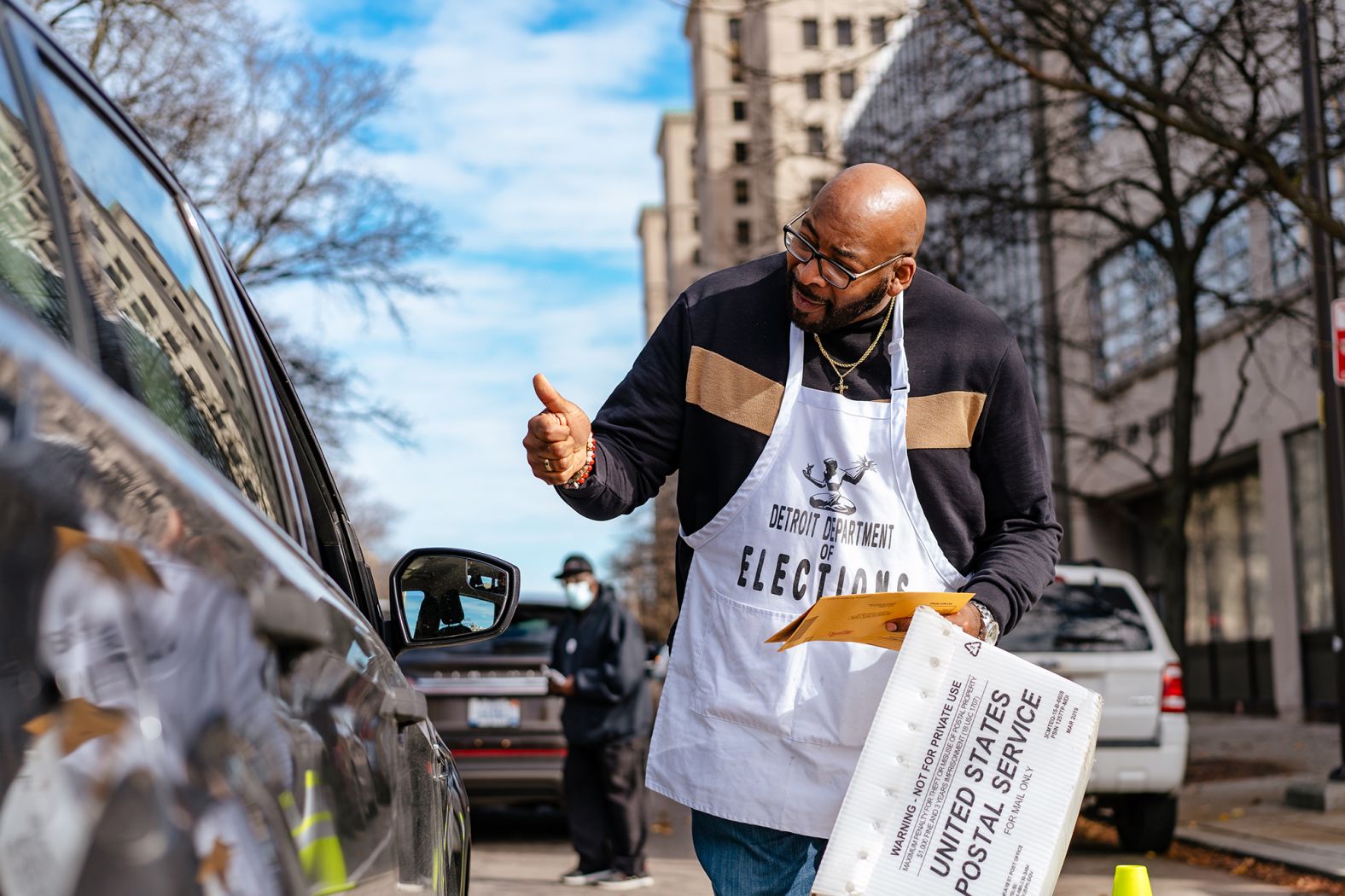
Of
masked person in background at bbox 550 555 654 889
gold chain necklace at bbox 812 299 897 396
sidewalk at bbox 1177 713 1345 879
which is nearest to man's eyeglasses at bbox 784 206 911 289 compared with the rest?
gold chain necklace at bbox 812 299 897 396

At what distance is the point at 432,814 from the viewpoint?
89.8 inches

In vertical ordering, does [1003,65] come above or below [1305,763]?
above

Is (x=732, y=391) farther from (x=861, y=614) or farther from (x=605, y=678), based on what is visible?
(x=605, y=678)

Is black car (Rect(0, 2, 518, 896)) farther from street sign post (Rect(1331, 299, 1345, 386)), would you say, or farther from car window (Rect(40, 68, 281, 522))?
street sign post (Rect(1331, 299, 1345, 386))

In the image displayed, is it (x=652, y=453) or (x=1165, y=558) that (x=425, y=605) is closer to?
(x=652, y=453)

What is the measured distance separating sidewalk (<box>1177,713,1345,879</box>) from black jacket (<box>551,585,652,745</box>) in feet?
11.9

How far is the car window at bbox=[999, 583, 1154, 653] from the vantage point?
33.5 ft

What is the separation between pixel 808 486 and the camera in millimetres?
3080

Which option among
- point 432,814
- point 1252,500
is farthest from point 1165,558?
point 432,814

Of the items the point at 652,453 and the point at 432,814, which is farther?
the point at 652,453

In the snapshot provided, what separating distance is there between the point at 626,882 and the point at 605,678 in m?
1.36

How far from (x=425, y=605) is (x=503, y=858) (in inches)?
333

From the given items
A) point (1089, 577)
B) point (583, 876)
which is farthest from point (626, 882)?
point (1089, 577)

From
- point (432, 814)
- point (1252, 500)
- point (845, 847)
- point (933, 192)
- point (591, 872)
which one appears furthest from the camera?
point (1252, 500)
